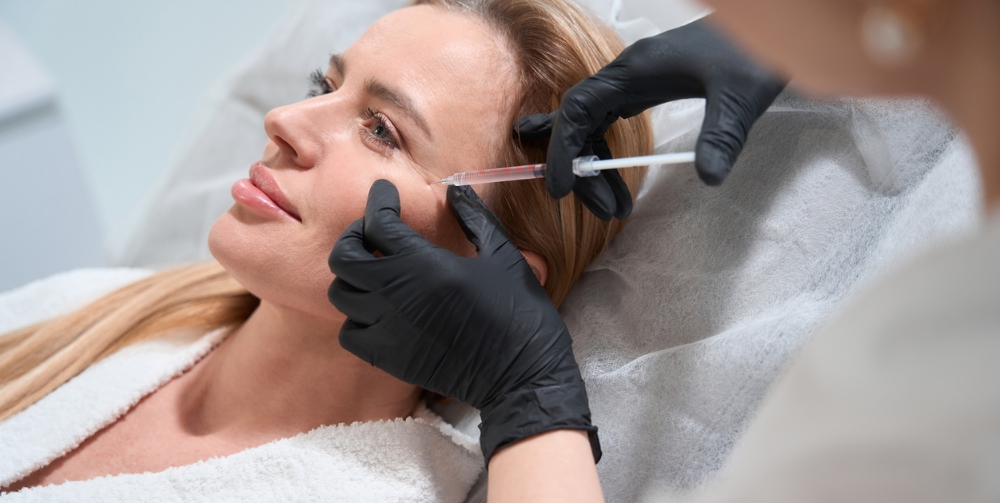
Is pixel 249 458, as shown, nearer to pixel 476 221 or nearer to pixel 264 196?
pixel 264 196

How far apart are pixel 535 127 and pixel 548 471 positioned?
0.50 meters

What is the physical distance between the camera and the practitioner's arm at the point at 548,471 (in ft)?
2.92

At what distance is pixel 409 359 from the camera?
1.00 meters

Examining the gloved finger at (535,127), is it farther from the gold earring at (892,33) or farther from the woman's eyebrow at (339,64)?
the gold earring at (892,33)

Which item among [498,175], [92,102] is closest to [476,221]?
[498,175]

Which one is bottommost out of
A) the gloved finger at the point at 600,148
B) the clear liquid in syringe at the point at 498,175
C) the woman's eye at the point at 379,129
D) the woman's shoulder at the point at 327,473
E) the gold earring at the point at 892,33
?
the woman's shoulder at the point at 327,473

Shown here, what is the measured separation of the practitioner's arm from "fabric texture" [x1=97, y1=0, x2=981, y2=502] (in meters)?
0.18

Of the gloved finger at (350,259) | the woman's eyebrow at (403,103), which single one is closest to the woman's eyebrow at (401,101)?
the woman's eyebrow at (403,103)

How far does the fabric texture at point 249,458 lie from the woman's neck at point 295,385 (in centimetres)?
7

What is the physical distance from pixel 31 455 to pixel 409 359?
25.8 inches

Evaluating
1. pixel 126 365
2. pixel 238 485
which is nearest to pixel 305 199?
pixel 238 485

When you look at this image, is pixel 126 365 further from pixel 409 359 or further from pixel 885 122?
pixel 885 122

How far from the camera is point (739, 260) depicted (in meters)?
1.11

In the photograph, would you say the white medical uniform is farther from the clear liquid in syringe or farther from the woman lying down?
the woman lying down
